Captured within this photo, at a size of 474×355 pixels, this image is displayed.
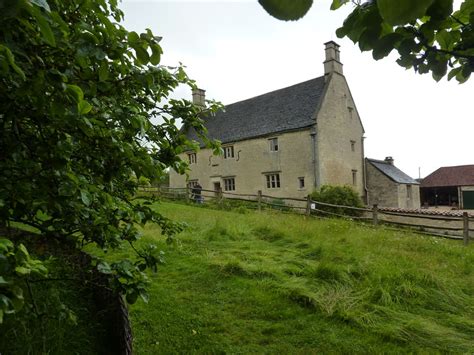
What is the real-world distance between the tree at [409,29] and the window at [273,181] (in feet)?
65.1

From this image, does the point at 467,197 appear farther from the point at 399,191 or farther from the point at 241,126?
the point at 241,126

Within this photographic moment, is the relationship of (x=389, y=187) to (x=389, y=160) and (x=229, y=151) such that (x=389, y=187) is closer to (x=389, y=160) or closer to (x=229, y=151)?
(x=389, y=160)

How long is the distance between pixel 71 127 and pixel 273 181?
2021cm

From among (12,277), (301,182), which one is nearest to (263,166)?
(301,182)

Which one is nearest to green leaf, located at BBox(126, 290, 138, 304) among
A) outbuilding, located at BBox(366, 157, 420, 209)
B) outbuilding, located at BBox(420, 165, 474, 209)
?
outbuilding, located at BBox(366, 157, 420, 209)

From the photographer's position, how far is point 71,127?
76.1 inches

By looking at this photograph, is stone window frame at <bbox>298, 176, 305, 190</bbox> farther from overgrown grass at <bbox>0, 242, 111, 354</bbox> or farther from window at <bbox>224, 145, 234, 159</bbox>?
overgrown grass at <bbox>0, 242, 111, 354</bbox>

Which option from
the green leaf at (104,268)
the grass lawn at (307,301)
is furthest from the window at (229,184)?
the green leaf at (104,268)

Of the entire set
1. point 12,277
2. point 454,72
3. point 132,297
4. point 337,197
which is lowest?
point 132,297

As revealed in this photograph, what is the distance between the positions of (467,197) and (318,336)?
102 ft

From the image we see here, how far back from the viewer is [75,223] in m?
2.23

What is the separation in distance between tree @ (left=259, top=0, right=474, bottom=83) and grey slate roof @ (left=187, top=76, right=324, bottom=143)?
18.5 m

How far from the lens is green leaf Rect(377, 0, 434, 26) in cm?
53

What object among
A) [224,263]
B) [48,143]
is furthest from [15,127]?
[224,263]
